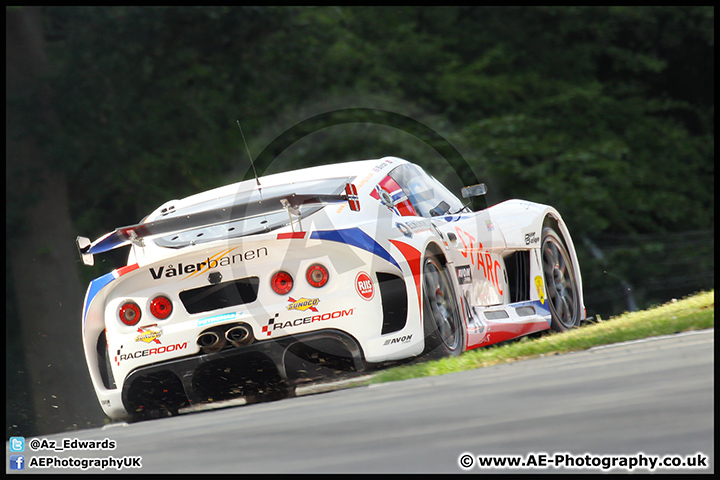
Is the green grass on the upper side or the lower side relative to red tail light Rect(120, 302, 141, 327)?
lower

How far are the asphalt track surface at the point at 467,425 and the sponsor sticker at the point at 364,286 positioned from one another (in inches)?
50.5

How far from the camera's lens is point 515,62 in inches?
821

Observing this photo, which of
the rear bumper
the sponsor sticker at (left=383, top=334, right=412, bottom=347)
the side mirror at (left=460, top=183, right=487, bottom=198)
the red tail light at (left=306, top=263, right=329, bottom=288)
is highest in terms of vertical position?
the side mirror at (left=460, top=183, right=487, bottom=198)

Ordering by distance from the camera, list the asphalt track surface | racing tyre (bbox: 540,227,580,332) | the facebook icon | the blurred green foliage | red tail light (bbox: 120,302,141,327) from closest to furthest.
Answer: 1. the asphalt track surface
2. the facebook icon
3. red tail light (bbox: 120,302,141,327)
4. racing tyre (bbox: 540,227,580,332)
5. the blurred green foliage

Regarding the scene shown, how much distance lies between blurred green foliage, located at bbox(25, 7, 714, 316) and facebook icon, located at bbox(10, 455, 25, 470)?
10805 mm

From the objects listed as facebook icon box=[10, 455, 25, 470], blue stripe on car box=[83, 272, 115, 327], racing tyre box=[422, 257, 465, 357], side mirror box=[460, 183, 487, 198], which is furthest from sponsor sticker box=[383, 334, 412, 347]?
facebook icon box=[10, 455, 25, 470]

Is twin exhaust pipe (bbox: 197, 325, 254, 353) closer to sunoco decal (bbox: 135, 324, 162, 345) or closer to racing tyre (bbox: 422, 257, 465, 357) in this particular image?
sunoco decal (bbox: 135, 324, 162, 345)

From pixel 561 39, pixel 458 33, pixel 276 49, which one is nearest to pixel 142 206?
pixel 276 49

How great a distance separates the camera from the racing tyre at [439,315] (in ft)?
18.7

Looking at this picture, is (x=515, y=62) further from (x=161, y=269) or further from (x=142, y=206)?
(x=161, y=269)

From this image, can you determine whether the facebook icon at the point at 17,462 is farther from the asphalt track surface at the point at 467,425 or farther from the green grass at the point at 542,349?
the green grass at the point at 542,349

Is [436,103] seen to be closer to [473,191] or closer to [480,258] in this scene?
[473,191]

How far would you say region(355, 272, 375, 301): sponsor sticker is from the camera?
5543 millimetres

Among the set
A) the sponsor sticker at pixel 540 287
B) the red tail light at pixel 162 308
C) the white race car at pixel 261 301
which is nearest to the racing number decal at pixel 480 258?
the sponsor sticker at pixel 540 287
